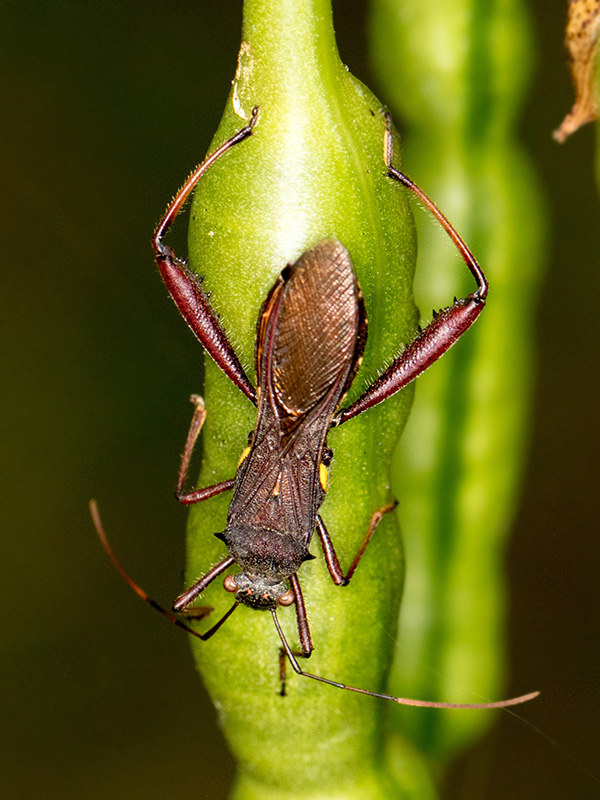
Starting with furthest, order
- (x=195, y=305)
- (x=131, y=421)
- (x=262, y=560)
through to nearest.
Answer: (x=131, y=421) < (x=262, y=560) < (x=195, y=305)

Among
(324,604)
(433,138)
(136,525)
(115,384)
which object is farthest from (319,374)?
(136,525)

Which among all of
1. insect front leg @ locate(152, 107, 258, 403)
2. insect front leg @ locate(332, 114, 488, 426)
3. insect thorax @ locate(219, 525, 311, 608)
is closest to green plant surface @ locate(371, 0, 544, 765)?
insect front leg @ locate(332, 114, 488, 426)

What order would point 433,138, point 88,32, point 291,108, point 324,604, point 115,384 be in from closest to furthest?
point 291,108 < point 324,604 < point 433,138 < point 88,32 < point 115,384

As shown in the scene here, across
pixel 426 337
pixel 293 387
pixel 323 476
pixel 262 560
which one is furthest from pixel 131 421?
pixel 426 337

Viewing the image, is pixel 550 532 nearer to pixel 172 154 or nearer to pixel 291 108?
pixel 172 154

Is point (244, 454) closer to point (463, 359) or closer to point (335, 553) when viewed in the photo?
point (335, 553)

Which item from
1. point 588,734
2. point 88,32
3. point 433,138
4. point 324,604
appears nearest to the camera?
point 324,604

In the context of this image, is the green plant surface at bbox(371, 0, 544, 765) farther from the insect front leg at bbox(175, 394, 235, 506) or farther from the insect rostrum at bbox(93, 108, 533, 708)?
the insect front leg at bbox(175, 394, 235, 506)
